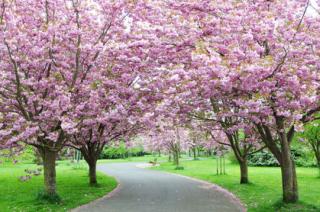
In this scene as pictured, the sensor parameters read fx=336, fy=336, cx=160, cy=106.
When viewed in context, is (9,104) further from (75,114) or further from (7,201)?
(7,201)

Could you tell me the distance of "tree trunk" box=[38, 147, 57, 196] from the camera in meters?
14.5

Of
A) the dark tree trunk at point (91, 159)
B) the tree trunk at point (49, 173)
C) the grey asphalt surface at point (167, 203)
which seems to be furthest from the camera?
the dark tree trunk at point (91, 159)

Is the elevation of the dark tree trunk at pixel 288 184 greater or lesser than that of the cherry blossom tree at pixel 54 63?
lesser

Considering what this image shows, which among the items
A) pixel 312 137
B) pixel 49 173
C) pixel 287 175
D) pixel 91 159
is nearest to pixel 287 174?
pixel 287 175

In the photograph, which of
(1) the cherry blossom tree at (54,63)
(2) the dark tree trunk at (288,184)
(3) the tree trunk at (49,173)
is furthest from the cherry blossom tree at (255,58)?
(3) the tree trunk at (49,173)

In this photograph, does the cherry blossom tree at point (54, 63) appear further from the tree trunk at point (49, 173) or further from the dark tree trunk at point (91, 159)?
the dark tree trunk at point (91, 159)

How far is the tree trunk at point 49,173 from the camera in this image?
47.4 ft

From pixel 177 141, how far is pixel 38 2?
30.7 meters

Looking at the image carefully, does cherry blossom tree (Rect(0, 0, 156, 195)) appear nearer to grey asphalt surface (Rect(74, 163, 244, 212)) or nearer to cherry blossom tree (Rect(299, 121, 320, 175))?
grey asphalt surface (Rect(74, 163, 244, 212))

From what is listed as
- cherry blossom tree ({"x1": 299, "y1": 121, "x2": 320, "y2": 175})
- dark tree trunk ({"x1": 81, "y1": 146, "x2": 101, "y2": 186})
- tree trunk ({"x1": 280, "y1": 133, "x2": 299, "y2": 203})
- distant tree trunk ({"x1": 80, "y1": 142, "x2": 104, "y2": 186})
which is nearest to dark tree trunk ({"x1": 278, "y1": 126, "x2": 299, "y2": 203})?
tree trunk ({"x1": 280, "y1": 133, "x2": 299, "y2": 203})

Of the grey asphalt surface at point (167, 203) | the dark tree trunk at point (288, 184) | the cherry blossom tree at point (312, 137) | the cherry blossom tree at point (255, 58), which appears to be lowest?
the grey asphalt surface at point (167, 203)

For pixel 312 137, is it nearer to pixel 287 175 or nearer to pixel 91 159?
pixel 287 175

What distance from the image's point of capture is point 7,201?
48.6ft

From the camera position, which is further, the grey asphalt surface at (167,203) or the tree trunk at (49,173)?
the tree trunk at (49,173)
